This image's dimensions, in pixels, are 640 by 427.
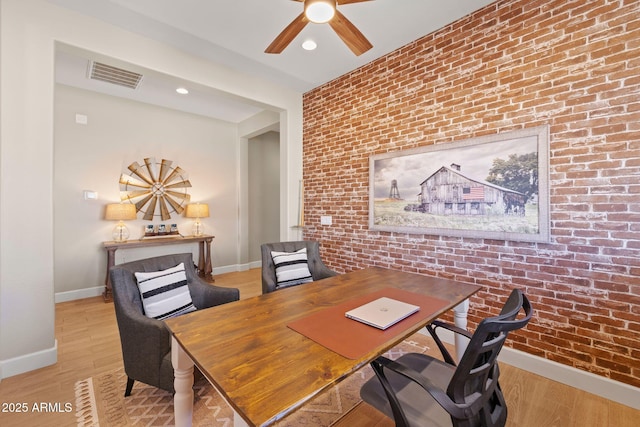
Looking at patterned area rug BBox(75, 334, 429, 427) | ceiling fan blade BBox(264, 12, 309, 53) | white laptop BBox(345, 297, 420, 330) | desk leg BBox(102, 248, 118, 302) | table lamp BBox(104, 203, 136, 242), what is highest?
ceiling fan blade BBox(264, 12, 309, 53)

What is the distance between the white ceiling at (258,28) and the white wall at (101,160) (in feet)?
1.80

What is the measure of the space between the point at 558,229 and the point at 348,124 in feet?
8.06

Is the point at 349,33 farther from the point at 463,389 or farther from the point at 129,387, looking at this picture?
the point at 129,387

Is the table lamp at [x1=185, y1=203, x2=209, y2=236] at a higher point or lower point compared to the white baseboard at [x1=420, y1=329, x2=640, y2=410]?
higher

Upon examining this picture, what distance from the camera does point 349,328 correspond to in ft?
4.23

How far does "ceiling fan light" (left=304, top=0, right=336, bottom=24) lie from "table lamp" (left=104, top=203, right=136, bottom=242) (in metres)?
3.74

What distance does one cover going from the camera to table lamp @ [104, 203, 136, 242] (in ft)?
12.8

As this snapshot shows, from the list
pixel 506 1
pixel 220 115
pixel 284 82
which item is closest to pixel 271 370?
pixel 506 1

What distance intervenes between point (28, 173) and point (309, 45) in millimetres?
2768

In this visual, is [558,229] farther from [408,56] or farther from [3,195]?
[3,195]

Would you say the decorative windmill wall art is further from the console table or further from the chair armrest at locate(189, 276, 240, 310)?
the chair armrest at locate(189, 276, 240, 310)

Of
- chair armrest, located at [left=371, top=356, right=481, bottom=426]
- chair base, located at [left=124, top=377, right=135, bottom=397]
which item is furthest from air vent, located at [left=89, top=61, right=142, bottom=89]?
chair armrest, located at [left=371, top=356, right=481, bottom=426]

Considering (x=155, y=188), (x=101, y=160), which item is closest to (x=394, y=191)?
(x=155, y=188)

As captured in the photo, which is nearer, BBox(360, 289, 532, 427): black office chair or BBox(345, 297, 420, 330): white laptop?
BBox(360, 289, 532, 427): black office chair
